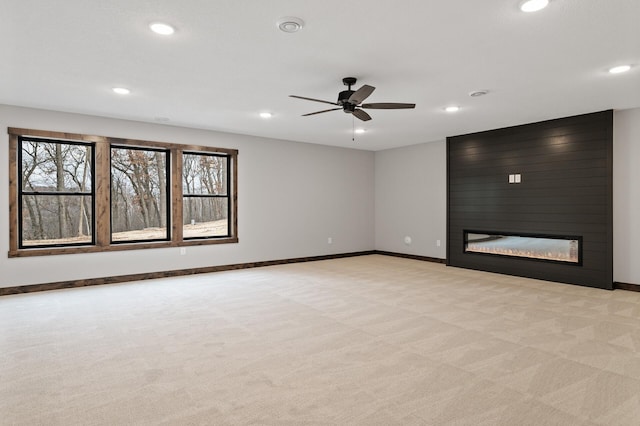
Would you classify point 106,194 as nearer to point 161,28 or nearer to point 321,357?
point 161,28

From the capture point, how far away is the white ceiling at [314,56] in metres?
2.65

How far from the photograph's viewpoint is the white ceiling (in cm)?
265

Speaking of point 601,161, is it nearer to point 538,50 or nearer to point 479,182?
point 479,182

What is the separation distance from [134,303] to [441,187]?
228 inches

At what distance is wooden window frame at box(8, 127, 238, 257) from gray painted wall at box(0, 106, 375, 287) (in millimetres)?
78

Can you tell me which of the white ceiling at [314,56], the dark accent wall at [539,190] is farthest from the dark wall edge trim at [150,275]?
the white ceiling at [314,56]

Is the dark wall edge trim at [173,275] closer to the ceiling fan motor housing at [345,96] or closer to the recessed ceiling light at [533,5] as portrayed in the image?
the ceiling fan motor housing at [345,96]

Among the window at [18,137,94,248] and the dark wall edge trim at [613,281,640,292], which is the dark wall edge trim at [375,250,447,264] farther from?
the window at [18,137,94,248]

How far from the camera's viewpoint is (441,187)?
7691 mm

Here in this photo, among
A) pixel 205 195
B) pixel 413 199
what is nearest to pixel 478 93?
pixel 413 199

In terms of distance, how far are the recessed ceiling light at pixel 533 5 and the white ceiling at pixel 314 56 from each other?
0.05m

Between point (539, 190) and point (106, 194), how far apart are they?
663 centimetres

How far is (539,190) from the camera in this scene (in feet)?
19.8

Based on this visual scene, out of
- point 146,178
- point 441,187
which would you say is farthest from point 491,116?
point 146,178
